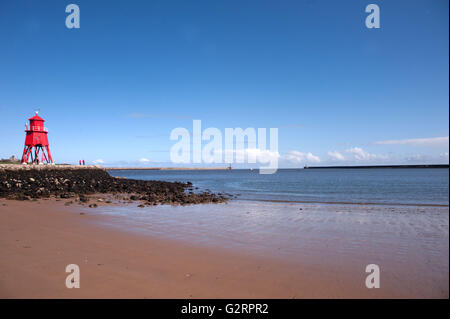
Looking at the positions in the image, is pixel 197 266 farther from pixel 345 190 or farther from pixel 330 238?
pixel 345 190

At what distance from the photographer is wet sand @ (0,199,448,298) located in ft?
14.9

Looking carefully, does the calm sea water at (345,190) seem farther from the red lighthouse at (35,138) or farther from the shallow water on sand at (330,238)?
the red lighthouse at (35,138)

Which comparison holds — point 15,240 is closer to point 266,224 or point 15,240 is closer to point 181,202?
point 266,224

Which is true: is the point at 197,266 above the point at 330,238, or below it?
above

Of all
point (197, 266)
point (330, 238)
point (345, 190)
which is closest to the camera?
point (197, 266)

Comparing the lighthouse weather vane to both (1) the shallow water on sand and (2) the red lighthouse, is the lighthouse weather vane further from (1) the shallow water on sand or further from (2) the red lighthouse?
(1) the shallow water on sand

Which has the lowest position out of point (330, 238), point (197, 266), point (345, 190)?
point (345, 190)

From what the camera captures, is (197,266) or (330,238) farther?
(330,238)

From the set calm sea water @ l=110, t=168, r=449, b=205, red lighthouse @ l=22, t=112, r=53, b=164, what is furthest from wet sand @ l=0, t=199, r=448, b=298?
red lighthouse @ l=22, t=112, r=53, b=164

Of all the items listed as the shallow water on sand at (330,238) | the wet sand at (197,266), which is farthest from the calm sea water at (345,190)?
the wet sand at (197,266)

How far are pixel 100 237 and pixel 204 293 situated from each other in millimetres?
5414

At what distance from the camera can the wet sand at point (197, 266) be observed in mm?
4531

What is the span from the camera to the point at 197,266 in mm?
5898

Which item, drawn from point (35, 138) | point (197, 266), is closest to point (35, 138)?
point (35, 138)
